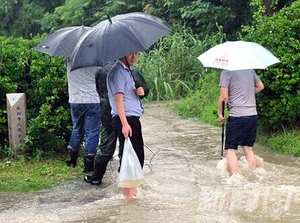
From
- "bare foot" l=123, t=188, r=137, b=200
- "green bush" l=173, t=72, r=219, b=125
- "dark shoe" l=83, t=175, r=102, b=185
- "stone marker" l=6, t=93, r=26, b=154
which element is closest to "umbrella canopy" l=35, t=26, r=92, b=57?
"stone marker" l=6, t=93, r=26, b=154

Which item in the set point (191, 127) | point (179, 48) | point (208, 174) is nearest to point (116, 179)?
point (208, 174)

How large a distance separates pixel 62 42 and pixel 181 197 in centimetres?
252

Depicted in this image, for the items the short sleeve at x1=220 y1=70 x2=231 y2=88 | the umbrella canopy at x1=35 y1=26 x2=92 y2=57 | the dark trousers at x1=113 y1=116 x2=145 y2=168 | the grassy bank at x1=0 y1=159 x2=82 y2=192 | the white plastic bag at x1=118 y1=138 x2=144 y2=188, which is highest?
the umbrella canopy at x1=35 y1=26 x2=92 y2=57

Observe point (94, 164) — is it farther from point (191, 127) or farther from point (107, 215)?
point (191, 127)

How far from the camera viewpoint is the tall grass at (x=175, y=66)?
16344 mm

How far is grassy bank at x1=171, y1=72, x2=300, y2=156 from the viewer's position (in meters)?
9.41

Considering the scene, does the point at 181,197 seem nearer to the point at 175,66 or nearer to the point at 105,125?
the point at 105,125

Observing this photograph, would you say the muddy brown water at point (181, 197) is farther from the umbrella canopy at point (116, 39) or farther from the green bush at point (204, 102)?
the green bush at point (204, 102)

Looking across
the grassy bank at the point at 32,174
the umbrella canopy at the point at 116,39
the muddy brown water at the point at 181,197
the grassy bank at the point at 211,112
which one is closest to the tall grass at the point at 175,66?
the grassy bank at the point at 211,112

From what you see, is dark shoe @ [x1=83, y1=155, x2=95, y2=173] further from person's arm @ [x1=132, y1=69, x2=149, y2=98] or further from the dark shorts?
the dark shorts

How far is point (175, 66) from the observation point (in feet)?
55.3

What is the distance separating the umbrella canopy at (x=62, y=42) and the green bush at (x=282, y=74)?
303 cm

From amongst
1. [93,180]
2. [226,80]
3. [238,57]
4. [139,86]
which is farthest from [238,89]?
[93,180]

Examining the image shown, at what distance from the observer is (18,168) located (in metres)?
8.61
